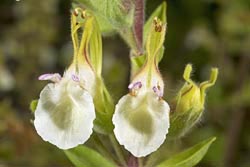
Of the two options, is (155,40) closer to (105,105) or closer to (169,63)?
(105,105)

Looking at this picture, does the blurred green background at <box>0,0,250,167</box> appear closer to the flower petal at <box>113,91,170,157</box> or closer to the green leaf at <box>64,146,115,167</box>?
the green leaf at <box>64,146,115,167</box>

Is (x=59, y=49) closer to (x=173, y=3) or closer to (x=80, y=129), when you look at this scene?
(x=173, y=3)

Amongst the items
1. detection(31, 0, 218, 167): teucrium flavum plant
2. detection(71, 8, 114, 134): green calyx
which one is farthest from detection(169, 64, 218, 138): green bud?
detection(71, 8, 114, 134): green calyx

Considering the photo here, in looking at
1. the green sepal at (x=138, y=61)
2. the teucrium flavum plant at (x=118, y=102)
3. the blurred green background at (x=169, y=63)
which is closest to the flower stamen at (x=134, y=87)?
the teucrium flavum plant at (x=118, y=102)

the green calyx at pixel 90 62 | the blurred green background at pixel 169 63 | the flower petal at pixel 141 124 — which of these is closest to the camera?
the flower petal at pixel 141 124

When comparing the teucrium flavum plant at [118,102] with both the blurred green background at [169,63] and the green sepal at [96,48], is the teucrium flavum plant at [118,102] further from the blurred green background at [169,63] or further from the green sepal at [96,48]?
the blurred green background at [169,63]

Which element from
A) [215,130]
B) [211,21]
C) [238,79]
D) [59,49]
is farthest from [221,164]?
[59,49]
